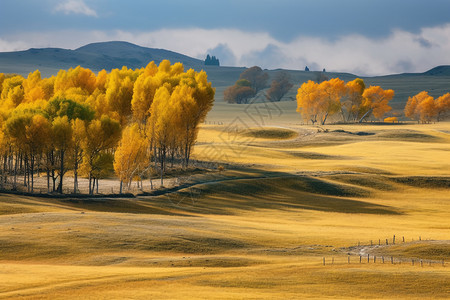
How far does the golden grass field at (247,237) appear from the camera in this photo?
38.2 m

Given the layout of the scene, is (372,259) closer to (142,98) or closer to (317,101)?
(142,98)

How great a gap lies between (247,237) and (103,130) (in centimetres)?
3598

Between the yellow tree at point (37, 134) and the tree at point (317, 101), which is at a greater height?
the tree at point (317, 101)

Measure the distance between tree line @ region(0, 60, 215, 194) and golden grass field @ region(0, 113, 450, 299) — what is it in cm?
767

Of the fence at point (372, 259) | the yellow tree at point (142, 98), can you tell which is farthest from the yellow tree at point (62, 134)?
the fence at point (372, 259)

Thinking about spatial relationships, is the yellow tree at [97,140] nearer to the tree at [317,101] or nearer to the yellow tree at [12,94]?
the yellow tree at [12,94]

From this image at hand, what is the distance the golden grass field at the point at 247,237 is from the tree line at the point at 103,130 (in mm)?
7667

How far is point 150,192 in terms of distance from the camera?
79.2 metres

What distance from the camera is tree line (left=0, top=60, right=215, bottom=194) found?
80.1 metres

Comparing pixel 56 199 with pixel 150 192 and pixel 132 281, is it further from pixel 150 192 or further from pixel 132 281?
pixel 132 281

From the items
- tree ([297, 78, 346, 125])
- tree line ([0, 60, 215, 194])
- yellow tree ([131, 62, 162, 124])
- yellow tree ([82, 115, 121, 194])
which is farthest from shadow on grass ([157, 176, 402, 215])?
tree ([297, 78, 346, 125])

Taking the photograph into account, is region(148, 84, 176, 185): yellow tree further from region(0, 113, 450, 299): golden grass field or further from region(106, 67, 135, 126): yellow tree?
region(106, 67, 135, 126): yellow tree

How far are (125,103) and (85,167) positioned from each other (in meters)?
31.7

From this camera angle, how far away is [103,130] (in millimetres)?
84500
